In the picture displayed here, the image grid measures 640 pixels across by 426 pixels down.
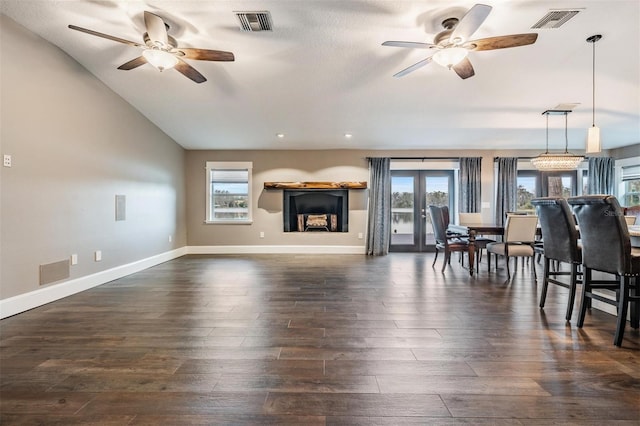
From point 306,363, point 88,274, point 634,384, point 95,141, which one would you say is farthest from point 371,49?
point 88,274

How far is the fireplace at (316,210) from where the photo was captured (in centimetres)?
662

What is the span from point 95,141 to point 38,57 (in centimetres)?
105

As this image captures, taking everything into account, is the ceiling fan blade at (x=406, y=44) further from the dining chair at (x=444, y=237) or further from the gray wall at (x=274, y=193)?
the gray wall at (x=274, y=193)

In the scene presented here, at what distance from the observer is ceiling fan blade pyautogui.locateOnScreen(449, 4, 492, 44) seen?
2.05 metres

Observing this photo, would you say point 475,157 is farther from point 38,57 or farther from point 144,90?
point 38,57

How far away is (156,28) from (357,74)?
228 centimetres

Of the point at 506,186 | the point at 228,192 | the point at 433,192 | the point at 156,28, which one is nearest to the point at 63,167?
the point at 156,28

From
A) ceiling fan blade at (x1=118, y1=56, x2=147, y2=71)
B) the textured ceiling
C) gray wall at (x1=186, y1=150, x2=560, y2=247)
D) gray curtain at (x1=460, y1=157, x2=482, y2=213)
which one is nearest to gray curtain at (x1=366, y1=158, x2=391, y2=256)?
gray wall at (x1=186, y1=150, x2=560, y2=247)

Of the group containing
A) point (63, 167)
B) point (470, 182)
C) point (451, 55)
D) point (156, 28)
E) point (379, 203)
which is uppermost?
point (156, 28)

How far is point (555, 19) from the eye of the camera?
2736 mm

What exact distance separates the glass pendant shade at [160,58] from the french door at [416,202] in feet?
16.4

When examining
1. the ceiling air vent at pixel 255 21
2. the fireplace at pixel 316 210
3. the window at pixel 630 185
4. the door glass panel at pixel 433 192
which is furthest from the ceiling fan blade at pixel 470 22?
the window at pixel 630 185

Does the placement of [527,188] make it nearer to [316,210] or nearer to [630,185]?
[630,185]

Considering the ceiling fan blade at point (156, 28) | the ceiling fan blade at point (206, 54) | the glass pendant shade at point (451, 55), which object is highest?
the ceiling fan blade at point (156, 28)
